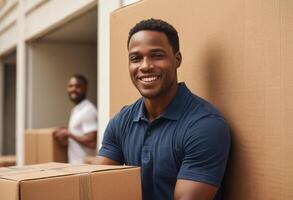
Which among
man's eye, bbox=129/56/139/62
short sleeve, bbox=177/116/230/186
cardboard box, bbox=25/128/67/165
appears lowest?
cardboard box, bbox=25/128/67/165

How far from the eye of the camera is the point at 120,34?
1846 mm

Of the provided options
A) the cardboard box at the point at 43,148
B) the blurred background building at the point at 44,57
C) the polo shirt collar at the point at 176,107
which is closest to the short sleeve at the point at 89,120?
the cardboard box at the point at 43,148

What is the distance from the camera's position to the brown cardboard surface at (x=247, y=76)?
3.85 feet

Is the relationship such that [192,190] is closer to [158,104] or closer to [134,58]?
[158,104]

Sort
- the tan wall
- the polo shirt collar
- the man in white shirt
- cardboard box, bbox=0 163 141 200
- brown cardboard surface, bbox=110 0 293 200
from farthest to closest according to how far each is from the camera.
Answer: the tan wall → the man in white shirt → the polo shirt collar → brown cardboard surface, bbox=110 0 293 200 → cardboard box, bbox=0 163 141 200

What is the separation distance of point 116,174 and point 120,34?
0.81 metres

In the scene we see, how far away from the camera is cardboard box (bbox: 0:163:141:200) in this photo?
103 cm

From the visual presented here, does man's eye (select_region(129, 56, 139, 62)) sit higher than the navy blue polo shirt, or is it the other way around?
man's eye (select_region(129, 56, 139, 62))

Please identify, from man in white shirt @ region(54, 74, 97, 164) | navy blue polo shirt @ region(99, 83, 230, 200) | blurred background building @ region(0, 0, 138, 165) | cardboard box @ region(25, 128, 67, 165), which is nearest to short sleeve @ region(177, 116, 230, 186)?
navy blue polo shirt @ region(99, 83, 230, 200)

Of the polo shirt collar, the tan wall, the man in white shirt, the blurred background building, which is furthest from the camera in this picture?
the tan wall

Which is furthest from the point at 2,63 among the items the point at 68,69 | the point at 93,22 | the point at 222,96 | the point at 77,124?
the point at 222,96

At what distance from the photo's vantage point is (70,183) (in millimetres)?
1098

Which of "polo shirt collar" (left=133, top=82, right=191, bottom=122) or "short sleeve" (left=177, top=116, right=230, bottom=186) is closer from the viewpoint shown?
"short sleeve" (left=177, top=116, right=230, bottom=186)

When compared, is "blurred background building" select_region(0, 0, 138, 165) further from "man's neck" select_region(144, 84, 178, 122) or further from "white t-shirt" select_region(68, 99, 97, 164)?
"man's neck" select_region(144, 84, 178, 122)
